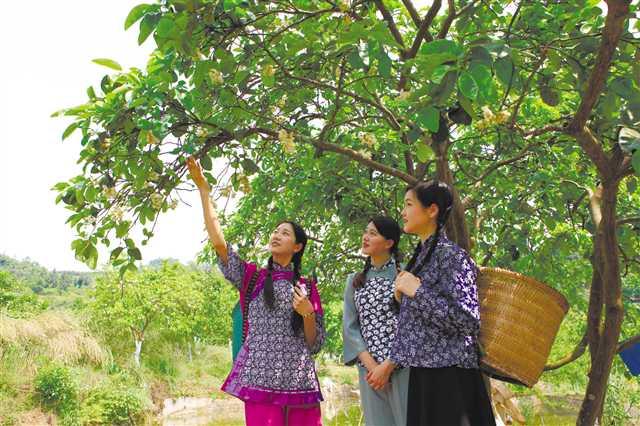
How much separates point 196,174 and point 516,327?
1.50 metres

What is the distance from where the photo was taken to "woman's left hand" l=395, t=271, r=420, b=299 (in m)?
2.31

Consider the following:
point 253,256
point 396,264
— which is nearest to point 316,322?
point 396,264

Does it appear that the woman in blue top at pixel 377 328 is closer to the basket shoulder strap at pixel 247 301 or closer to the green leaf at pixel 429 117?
the basket shoulder strap at pixel 247 301

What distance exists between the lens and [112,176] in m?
3.19

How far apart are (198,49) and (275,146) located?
2630 mm

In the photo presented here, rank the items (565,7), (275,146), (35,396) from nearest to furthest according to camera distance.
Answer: (565,7), (275,146), (35,396)

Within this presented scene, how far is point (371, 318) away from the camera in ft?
8.89

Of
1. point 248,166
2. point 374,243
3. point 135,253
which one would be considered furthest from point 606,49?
point 135,253

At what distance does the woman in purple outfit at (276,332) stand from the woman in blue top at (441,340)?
1.97 feet

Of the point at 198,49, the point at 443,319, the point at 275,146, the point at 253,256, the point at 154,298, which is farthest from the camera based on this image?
the point at 154,298

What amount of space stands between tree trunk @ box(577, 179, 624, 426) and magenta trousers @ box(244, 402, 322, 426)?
1724mm

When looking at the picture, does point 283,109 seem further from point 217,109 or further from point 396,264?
point 396,264

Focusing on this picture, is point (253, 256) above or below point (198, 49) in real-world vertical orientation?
below

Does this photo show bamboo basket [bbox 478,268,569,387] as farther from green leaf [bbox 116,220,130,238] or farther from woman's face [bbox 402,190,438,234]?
green leaf [bbox 116,220,130,238]
